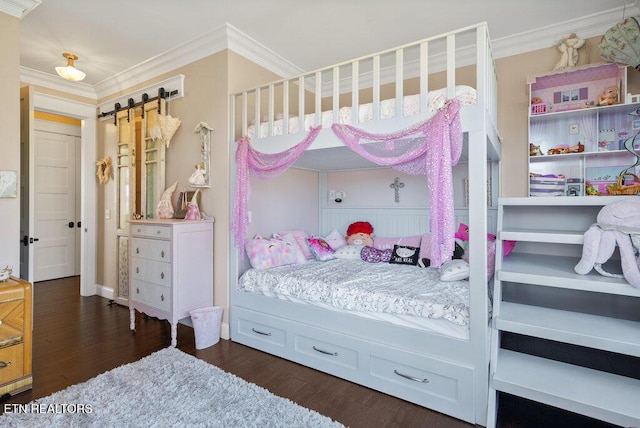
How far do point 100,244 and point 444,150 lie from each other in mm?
4690

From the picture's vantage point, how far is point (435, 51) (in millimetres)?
3416

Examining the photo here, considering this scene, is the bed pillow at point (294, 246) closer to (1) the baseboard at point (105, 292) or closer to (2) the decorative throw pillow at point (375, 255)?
(2) the decorative throw pillow at point (375, 255)

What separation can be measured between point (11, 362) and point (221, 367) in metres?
1.34

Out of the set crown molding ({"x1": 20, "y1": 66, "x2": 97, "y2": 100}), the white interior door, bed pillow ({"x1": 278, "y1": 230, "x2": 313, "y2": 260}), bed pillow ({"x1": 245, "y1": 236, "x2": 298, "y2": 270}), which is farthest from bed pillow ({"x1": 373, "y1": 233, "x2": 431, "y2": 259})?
the white interior door

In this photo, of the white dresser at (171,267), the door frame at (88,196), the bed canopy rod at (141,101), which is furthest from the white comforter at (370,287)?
the door frame at (88,196)

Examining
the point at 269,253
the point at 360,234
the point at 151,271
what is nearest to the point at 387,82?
the point at 360,234

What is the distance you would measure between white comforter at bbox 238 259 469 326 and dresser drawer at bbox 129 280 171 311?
651 millimetres

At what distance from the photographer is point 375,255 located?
337 centimetres

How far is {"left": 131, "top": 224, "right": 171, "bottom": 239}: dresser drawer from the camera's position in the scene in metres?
A: 2.88

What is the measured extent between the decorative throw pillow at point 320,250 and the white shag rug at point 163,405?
1.48m

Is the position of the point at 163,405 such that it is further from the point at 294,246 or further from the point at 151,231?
the point at 294,246

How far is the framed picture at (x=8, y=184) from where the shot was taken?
2.51 metres

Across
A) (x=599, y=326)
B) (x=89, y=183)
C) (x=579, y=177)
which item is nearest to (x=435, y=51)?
(x=579, y=177)

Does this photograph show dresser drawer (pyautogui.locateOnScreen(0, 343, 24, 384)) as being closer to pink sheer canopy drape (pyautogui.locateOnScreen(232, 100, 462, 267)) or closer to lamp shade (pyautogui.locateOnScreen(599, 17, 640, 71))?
pink sheer canopy drape (pyautogui.locateOnScreen(232, 100, 462, 267))
